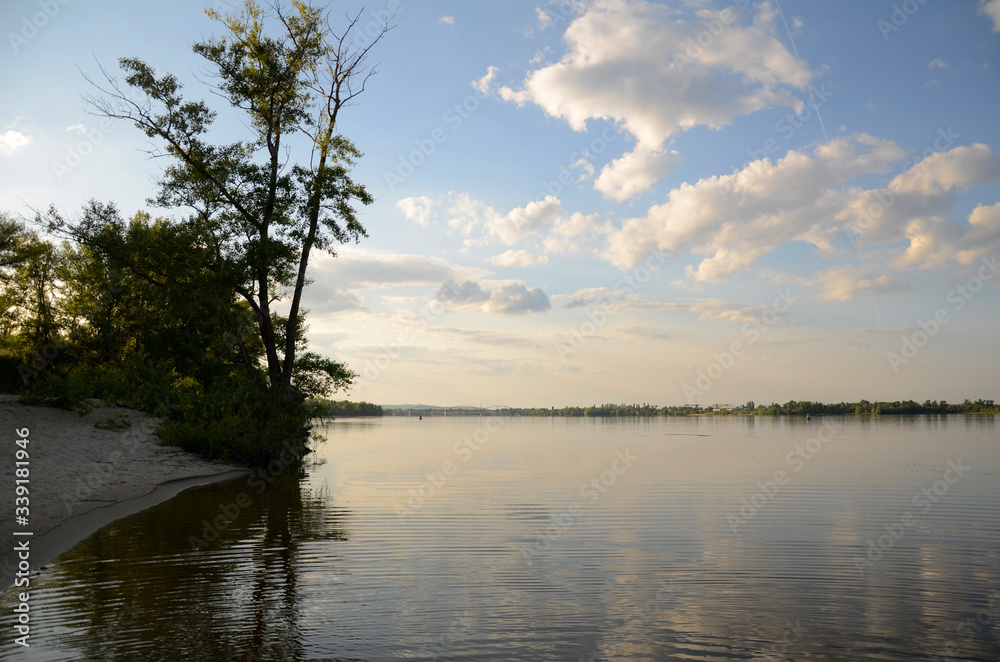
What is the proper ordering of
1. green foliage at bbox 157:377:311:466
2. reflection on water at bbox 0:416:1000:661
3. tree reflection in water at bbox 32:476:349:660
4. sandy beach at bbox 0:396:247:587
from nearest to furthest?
1. tree reflection in water at bbox 32:476:349:660
2. reflection on water at bbox 0:416:1000:661
3. sandy beach at bbox 0:396:247:587
4. green foliage at bbox 157:377:311:466

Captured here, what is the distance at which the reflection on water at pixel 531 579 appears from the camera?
8656 mm

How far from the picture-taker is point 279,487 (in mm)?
26656

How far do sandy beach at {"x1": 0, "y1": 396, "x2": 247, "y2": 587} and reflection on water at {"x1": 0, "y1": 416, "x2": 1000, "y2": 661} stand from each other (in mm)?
963

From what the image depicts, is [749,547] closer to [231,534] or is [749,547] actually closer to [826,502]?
[826,502]

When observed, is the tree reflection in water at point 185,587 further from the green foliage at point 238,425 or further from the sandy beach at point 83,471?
the green foliage at point 238,425

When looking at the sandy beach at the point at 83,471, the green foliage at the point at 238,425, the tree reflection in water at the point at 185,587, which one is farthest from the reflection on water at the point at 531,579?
the green foliage at the point at 238,425

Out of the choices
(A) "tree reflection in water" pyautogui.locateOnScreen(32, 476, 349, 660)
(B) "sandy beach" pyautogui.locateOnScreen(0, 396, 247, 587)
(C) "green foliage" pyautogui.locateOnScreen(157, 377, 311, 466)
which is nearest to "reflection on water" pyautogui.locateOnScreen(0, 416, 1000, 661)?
(A) "tree reflection in water" pyautogui.locateOnScreen(32, 476, 349, 660)

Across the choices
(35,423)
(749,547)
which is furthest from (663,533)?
(35,423)

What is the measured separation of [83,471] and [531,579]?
1917 centimetres

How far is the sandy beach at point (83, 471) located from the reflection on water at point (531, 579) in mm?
963

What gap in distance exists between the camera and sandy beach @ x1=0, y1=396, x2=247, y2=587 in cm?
1498

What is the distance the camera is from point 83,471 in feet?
74.2

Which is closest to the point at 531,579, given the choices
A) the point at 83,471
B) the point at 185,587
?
the point at 185,587

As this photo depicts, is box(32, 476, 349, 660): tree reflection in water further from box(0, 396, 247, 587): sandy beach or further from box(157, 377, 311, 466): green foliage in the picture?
box(157, 377, 311, 466): green foliage
